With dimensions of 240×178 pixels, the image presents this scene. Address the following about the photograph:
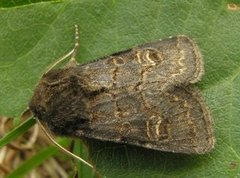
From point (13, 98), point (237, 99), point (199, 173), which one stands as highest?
point (13, 98)

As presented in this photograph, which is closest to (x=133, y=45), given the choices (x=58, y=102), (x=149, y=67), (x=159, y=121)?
(x=149, y=67)

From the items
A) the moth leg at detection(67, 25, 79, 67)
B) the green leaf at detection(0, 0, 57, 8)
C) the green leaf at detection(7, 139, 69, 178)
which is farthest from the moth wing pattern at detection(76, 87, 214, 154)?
the green leaf at detection(7, 139, 69, 178)

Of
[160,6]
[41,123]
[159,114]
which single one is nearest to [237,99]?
[159,114]

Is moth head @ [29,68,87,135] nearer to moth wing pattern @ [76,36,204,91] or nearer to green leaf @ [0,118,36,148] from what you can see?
moth wing pattern @ [76,36,204,91]

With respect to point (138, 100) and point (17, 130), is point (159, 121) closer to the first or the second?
point (138, 100)

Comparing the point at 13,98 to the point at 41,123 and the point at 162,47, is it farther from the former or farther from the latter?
the point at 162,47

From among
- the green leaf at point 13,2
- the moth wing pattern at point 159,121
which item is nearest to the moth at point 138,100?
the moth wing pattern at point 159,121
